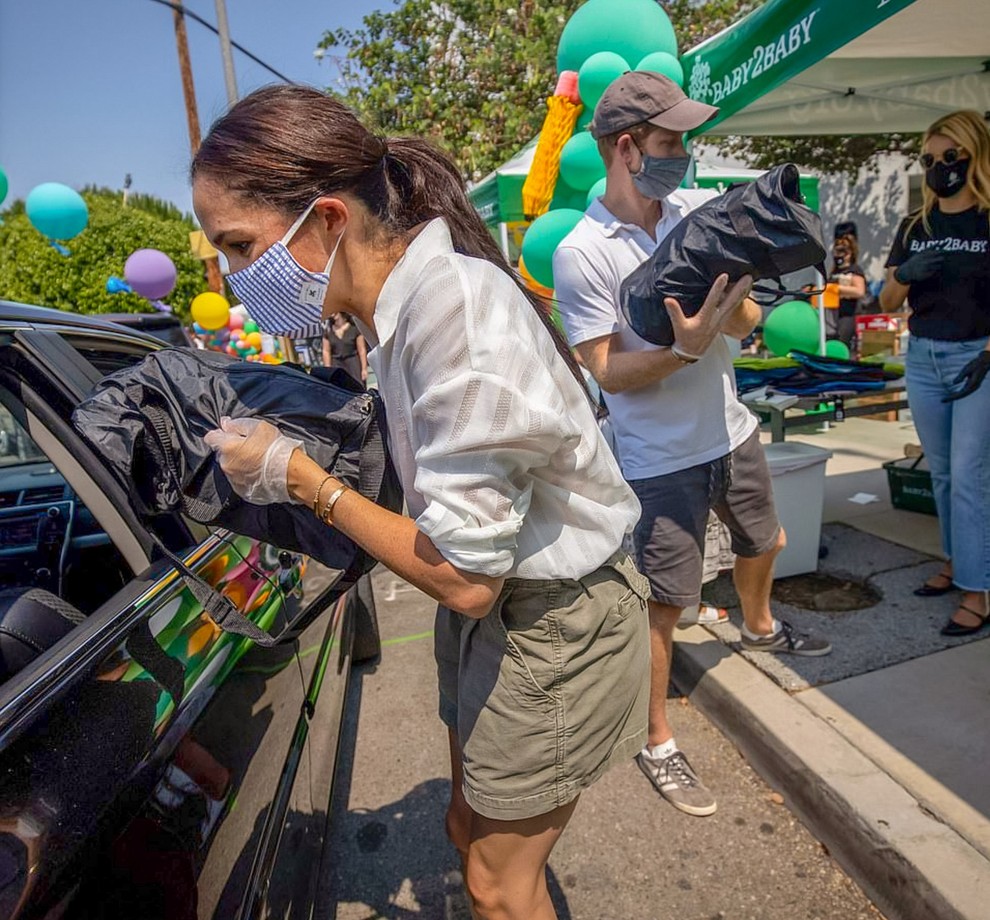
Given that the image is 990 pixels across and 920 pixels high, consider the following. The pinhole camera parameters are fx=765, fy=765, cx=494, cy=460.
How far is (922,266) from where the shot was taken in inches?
121

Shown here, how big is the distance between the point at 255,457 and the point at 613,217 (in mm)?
1544

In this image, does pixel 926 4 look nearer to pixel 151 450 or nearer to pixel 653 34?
pixel 653 34

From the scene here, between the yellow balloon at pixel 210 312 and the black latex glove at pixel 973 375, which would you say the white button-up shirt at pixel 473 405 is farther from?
the yellow balloon at pixel 210 312

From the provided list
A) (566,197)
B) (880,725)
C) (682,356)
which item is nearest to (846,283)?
(566,197)

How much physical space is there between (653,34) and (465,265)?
13.0 feet

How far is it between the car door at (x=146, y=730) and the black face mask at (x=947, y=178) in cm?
282

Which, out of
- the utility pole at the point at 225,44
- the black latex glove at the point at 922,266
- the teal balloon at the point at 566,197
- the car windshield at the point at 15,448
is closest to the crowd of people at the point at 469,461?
the car windshield at the point at 15,448

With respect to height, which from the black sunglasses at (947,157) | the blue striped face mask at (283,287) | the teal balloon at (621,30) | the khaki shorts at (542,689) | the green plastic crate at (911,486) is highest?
the teal balloon at (621,30)

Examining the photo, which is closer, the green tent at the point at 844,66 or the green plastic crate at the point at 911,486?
the green tent at the point at 844,66

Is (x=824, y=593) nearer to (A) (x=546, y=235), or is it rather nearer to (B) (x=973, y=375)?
(B) (x=973, y=375)

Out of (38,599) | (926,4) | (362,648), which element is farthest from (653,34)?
(38,599)

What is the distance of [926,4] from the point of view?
3150 millimetres

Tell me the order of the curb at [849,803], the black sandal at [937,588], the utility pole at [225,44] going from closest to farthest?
1. the curb at [849,803]
2. the black sandal at [937,588]
3. the utility pole at [225,44]

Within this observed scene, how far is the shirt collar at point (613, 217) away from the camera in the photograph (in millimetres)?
2291
